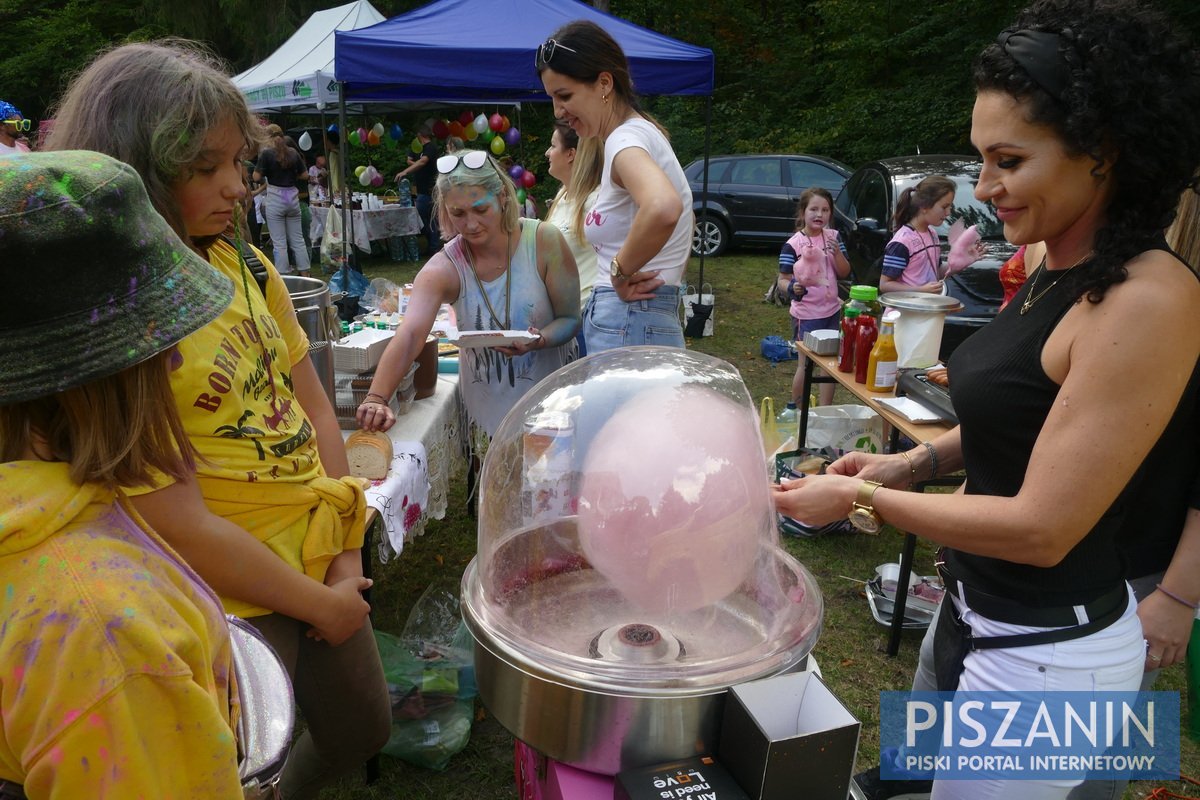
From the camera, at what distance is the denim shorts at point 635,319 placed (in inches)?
110

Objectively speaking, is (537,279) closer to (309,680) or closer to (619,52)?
(619,52)

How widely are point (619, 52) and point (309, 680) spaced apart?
2279mm

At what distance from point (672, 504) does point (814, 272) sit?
15.9 ft

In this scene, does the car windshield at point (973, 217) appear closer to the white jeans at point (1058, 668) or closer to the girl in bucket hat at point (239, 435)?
the white jeans at point (1058, 668)

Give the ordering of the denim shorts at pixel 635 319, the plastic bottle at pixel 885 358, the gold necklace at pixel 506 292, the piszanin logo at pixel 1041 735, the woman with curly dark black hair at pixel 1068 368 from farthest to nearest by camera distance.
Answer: the plastic bottle at pixel 885 358, the gold necklace at pixel 506 292, the denim shorts at pixel 635 319, the piszanin logo at pixel 1041 735, the woman with curly dark black hair at pixel 1068 368

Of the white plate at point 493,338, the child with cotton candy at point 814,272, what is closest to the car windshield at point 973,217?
the child with cotton candy at point 814,272

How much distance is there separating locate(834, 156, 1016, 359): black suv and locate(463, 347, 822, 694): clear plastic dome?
14.8 feet

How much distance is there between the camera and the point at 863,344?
3.76 metres

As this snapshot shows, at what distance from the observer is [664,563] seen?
1291 mm

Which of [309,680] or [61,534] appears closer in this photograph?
[61,534]

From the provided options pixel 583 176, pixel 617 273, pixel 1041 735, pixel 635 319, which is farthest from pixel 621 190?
pixel 1041 735

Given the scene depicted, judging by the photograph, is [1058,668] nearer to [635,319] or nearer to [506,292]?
[635,319]

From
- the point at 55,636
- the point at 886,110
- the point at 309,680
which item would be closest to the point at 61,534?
the point at 55,636

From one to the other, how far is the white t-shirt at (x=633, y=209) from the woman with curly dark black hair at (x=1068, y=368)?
1418 millimetres
